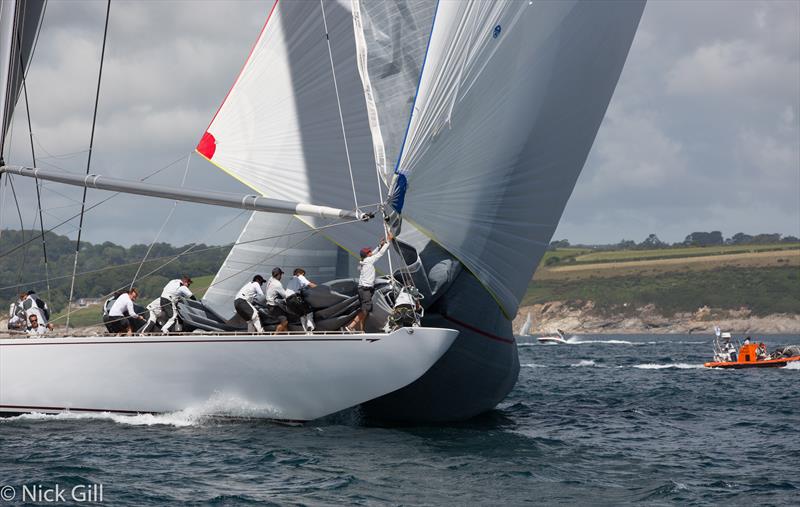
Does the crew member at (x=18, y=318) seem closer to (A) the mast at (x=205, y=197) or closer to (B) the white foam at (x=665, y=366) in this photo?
(A) the mast at (x=205, y=197)

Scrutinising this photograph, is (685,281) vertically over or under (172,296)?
over

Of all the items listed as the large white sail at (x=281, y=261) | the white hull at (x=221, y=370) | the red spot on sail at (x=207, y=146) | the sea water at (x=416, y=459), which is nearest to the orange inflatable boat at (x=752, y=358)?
the sea water at (x=416, y=459)

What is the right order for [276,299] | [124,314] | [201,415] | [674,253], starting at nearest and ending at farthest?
[201,415] < [276,299] < [124,314] < [674,253]

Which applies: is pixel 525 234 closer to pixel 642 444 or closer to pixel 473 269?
pixel 473 269

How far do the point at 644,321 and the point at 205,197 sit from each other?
126999 mm

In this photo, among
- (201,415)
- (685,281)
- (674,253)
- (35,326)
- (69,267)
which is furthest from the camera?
(674,253)

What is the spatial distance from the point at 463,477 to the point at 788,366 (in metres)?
30.3

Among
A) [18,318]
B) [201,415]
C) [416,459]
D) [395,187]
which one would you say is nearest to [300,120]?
[395,187]

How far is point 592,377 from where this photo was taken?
31281 millimetres

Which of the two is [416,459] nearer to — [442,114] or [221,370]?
[221,370]

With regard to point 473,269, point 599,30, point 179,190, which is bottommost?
point 473,269

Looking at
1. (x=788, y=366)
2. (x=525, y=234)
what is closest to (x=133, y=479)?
(x=525, y=234)

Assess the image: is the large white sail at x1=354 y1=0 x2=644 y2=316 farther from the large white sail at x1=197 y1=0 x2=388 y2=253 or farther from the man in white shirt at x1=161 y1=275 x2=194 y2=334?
the man in white shirt at x1=161 y1=275 x2=194 y2=334

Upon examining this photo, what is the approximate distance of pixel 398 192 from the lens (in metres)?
14.3
